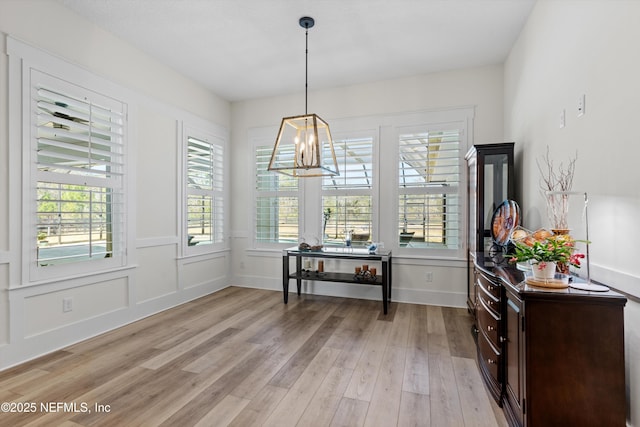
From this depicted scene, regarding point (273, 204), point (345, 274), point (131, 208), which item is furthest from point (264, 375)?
point (273, 204)

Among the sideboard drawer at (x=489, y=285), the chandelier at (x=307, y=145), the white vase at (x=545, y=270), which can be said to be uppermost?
the chandelier at (x=307, y=145)

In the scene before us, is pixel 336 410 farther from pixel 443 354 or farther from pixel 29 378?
pixel 29 378

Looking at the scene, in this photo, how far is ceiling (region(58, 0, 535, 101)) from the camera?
294cm

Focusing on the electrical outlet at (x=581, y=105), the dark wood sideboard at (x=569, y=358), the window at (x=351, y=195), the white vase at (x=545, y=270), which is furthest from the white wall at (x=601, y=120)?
the window at (x=351, y=195)

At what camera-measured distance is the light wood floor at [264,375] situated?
199 centimetres

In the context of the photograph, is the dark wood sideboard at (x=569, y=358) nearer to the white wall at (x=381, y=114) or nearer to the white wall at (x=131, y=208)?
the white wall at (x=381, y=114)

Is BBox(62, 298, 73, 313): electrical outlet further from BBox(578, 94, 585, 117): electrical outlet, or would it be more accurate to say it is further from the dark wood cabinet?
BBox(578, 94, 585, 117): electrical outlet

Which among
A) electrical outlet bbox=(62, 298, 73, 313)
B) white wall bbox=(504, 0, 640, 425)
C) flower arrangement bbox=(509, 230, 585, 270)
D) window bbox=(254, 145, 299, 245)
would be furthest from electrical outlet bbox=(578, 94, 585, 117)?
electrical outlet bbox=(62, 298, 73, 313)

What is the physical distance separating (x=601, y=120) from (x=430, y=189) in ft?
8.09

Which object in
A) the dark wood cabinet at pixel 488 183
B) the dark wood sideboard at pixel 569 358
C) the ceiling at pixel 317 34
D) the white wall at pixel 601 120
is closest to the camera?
the dark wood sideboard at pixel 569 358

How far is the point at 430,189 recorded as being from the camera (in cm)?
432

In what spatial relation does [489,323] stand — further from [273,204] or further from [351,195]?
[273,204]

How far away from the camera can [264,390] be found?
7.46ft

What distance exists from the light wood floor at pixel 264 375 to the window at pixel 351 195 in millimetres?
1338
